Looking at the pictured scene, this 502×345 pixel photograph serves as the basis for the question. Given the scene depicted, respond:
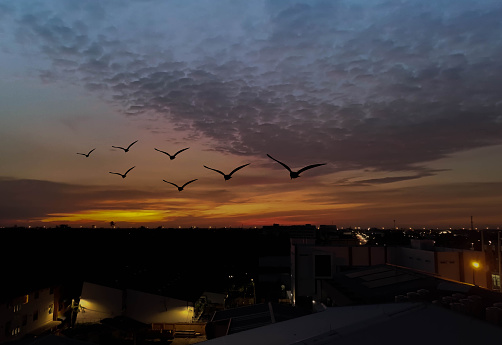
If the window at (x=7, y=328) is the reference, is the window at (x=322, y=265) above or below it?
above

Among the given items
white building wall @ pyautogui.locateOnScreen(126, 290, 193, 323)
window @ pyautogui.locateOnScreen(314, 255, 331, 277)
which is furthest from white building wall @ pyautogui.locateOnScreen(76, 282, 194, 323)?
window @ pyautogui.locateOnScreen(314, 255, 331, 277)

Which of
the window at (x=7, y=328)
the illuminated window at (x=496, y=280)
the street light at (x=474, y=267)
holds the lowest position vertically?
the window at (x=7, y=328)

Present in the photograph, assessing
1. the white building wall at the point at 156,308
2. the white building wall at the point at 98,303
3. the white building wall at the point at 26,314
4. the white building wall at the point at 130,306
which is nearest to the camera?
the white building wall at the point at 26,314

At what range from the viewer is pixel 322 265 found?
37781mm

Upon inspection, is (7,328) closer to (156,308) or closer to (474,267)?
(156,308)

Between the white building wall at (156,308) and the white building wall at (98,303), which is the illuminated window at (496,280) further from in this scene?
the white building wall at (98,303)

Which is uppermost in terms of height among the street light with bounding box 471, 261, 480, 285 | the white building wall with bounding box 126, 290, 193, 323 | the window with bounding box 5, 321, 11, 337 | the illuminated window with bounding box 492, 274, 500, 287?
the street light with bounding box 471, 261, 480, 285

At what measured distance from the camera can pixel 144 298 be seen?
116ft

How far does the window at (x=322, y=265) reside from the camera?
3750 centimetres

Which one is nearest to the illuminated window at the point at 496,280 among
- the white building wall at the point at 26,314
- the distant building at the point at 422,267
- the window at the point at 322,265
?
the distant building at the point at 422,267

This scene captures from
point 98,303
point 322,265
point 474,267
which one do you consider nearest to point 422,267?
point 474,267

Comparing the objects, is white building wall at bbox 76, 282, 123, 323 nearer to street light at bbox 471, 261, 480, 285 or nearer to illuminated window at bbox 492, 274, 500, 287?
street light at bbox 471, 261, 480, 285

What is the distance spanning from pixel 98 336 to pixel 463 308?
2757 cm

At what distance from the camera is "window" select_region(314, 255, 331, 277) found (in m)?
37.5
